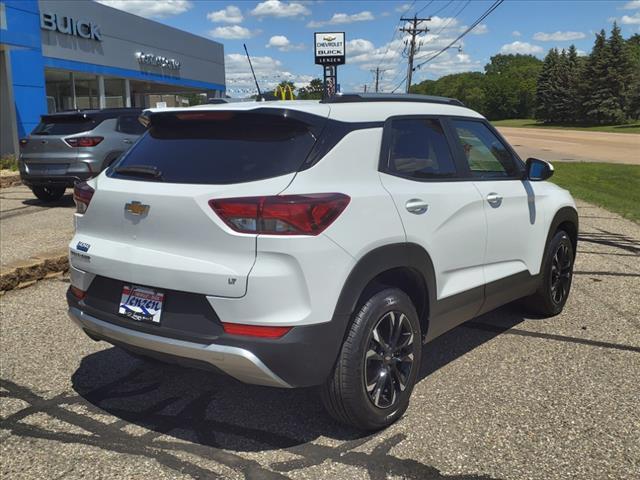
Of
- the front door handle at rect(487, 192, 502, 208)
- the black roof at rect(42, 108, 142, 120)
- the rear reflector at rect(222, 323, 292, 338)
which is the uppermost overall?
the black roof at rect(42, 108, 142, 120)

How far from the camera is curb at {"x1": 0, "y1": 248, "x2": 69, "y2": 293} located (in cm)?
576

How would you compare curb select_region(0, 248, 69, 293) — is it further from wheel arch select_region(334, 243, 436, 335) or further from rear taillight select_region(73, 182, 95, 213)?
wheel arch select_region(334, 243, 436, 335)

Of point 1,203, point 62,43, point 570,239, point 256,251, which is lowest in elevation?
point 1,203

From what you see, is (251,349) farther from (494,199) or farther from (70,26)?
(70,26)

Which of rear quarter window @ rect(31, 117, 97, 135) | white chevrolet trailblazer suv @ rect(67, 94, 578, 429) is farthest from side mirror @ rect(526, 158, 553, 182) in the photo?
rear quarter window @ rect(31, 117, 97, 135)

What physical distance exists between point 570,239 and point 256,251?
3.76 m

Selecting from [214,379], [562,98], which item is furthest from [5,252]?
[562,98]

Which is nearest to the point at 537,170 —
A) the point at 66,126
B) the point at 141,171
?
the point at 141,171

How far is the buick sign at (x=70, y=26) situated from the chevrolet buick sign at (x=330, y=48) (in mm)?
21074

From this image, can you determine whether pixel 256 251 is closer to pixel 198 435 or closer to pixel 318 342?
pixel 318 342

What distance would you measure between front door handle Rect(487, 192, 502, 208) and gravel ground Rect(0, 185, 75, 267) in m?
5.29

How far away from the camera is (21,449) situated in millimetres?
3139

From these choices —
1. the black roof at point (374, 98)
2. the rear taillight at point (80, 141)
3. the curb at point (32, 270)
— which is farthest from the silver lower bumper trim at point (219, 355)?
the rear taillight at point (80, 141)

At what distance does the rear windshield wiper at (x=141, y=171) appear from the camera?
3.22m
